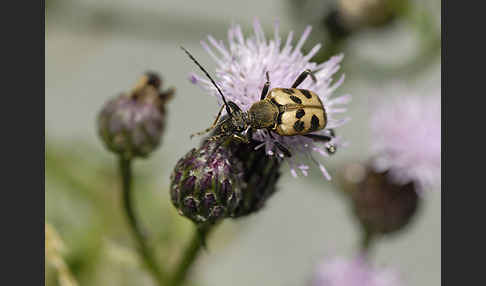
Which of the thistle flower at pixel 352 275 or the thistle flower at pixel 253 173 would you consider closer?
the thistle flower at pixel 253 173

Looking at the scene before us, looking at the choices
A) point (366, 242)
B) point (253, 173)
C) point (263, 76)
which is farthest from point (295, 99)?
point (366, 242)

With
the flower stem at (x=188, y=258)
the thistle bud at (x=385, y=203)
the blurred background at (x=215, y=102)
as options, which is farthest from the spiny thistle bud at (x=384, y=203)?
the flower stem at (x=188, y=258)

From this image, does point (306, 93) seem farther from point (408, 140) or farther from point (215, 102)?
point (215, 102)

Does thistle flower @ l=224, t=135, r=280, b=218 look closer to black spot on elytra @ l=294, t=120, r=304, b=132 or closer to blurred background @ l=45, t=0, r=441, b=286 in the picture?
black spot on elytra @ l=294, t=120, r=304, b=132

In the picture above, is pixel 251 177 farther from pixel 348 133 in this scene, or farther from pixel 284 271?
pixel 348 133

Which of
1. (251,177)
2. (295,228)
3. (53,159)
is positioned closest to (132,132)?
(251,177)

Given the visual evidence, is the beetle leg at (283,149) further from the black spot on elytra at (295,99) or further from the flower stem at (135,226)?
the flower stem at (135,226)

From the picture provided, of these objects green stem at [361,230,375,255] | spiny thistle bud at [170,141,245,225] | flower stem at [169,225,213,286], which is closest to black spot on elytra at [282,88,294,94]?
spiny thistle bud at [170,141,245,225]
